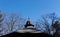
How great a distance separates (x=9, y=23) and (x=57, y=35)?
2158cm

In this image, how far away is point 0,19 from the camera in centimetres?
3822

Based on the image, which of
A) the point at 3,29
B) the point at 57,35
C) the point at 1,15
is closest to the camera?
the point at 57,35

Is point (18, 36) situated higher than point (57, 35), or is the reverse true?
point (18, 36)

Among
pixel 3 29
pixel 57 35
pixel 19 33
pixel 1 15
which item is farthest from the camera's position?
pixel 3 29

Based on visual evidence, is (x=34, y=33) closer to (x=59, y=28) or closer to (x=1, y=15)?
(x=59, y=28)

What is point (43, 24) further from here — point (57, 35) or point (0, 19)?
point (57, 35)

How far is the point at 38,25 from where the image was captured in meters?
41.4

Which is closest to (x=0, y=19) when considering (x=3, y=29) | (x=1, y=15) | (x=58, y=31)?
(x=1, y=15)

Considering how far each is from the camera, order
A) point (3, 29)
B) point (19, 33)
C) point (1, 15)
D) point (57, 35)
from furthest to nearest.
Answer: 1. point (3, 29)
2. point (1, 15)
3. point (57, 35)
4. point (19, 33)

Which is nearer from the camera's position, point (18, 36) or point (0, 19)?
point (18, 36)

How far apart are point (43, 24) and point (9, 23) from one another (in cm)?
878

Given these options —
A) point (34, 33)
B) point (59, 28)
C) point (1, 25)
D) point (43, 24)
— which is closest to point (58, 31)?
point (59, 28)

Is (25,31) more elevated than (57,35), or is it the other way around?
(25,31)

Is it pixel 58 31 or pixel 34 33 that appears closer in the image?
pixel 34 33
